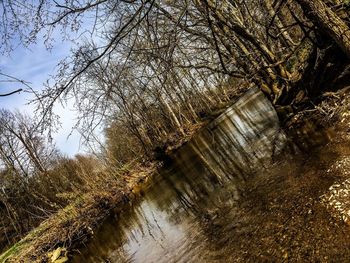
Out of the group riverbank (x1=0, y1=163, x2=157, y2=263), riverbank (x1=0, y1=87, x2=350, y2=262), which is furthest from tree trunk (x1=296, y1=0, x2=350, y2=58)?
riverbank (x1=0, y1=163, x2=157, y2=263)

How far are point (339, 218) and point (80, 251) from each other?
10.7 metres

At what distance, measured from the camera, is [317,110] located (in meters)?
8.10

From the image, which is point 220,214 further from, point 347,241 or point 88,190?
point 88,190

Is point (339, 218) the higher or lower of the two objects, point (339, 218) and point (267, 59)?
the lower

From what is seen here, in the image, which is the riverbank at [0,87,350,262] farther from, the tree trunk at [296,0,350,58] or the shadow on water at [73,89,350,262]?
the tree trunk at [296,0,350,58]

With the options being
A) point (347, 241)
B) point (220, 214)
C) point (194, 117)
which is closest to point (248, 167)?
point (220, 214)

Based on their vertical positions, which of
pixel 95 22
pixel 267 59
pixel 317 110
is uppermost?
pixel 95 22

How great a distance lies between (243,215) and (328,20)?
4.02 metres

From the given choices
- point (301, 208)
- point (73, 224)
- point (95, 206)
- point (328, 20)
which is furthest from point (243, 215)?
point (95, 206)

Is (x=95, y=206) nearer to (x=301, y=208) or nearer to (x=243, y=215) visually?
(x=243, y=215)

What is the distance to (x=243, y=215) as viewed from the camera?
5.77 metres

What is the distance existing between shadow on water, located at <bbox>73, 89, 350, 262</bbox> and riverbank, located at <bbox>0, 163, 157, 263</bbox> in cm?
154

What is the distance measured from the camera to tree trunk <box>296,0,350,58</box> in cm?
639

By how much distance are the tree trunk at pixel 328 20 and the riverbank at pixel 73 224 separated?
1088cm
